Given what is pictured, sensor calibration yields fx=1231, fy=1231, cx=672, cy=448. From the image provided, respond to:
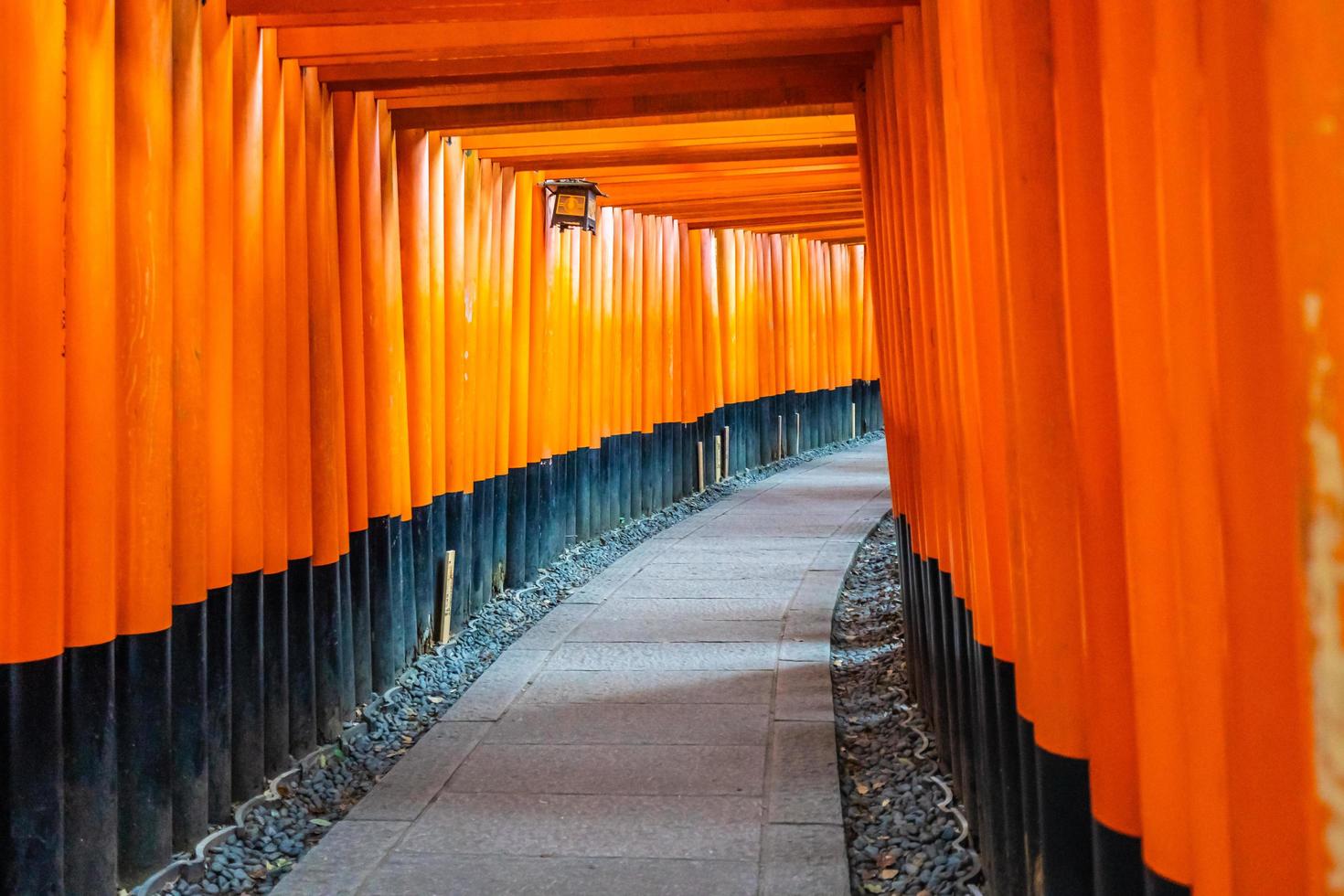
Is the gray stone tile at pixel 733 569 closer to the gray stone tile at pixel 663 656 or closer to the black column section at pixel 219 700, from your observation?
the gray stone tile at pixel 663 656

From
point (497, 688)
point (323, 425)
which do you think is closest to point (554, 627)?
point (497, 688)

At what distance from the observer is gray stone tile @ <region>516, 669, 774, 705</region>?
6078 millimetres

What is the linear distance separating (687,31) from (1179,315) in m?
3.98

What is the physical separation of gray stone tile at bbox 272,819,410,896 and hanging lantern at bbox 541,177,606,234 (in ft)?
18.8

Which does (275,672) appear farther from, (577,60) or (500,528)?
(500,528)

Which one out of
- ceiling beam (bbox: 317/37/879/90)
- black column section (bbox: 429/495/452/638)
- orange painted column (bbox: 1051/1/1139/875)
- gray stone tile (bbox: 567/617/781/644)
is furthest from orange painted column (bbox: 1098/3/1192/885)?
black column section (bbox: 429/495/452/638)

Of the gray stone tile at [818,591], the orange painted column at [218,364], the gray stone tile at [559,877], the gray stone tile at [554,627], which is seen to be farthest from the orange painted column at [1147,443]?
the gray stone tile at [818,591]

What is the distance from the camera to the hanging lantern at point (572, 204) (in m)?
9.34

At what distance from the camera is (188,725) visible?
4.22 meters

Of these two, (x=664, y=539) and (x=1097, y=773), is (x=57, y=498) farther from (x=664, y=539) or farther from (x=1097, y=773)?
(x=664, y=539)

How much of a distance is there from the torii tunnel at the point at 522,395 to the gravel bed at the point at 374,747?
135 mm

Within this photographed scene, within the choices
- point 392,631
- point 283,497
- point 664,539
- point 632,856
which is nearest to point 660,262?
point 664,539

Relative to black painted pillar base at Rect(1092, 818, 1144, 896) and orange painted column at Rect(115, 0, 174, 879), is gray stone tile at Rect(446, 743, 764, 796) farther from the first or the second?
black painted pillar base at Rect(1092, 818, 1144, 896)

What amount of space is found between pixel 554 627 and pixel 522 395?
214 cm
